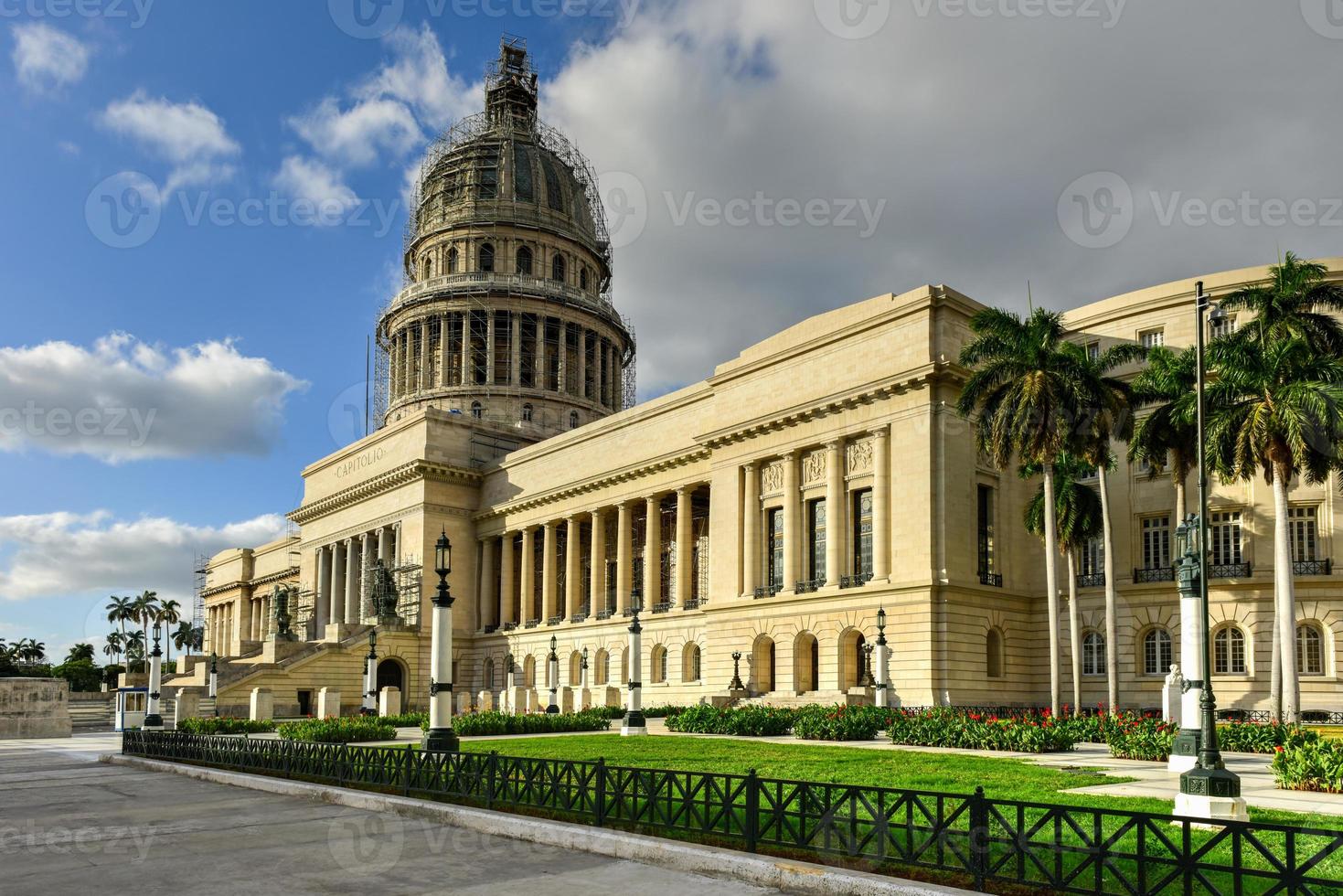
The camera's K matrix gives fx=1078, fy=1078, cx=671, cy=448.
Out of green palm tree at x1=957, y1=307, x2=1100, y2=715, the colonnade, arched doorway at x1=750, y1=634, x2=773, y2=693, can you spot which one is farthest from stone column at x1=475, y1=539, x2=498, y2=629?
green palm tree at x1=957, y1=307, x2=1100, y2=715

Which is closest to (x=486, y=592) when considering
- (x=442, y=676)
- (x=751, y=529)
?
(x=751, y=529)

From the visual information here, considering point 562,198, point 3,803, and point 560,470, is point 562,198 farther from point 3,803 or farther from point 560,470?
point 3,803

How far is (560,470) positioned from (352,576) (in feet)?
74.0

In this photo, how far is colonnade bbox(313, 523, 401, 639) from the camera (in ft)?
259

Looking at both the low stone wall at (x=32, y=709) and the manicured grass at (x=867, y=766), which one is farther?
the low stone wall at (x=32, y=709)

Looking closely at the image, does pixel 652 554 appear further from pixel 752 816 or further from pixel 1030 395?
pixel 752 816

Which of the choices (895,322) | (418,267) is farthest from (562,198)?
(895,322)

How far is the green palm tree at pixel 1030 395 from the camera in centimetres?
3834

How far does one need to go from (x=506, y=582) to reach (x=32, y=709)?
30917 millimetres

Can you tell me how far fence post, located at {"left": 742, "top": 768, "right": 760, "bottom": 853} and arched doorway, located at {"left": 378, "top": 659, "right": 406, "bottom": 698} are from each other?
2461 inches

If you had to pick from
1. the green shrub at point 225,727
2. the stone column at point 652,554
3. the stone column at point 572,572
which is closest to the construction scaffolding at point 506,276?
the stone column at point 572,572

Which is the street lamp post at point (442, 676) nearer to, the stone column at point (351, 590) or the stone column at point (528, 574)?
the stone column at point (528, 574)

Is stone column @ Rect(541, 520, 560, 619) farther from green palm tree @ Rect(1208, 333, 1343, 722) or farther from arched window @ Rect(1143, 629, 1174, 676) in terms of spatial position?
green palm tree @ Rect(1208, 333, 1343, 722)

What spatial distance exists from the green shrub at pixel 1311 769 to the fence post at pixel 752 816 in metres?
12.9
